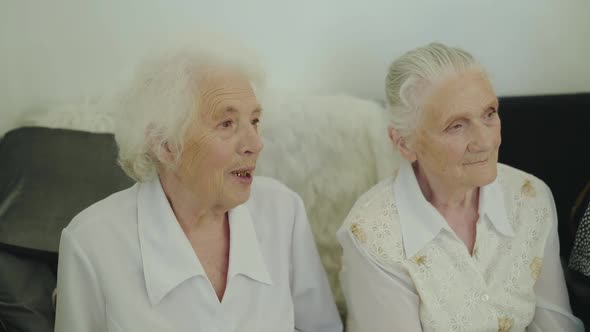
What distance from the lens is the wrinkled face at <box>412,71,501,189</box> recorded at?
157 cm

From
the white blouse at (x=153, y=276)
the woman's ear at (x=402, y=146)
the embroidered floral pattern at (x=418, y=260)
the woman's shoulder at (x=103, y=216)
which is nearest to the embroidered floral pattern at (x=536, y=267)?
the embroidered floral pattern at (x=418, y=260)

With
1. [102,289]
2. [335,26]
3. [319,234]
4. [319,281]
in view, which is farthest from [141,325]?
[335,26]

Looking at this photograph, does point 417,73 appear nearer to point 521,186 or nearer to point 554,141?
point 521,186

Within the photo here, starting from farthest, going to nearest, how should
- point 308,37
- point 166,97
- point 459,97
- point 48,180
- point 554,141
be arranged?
point 308,37, point 554,141, point 48,180, point 459,97, point 166,97

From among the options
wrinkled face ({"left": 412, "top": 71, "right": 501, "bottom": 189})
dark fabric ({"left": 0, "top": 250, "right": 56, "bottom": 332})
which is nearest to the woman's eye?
wrinkled face ({"left": 412, "top": 71, "right": 501, "bottom": 189})

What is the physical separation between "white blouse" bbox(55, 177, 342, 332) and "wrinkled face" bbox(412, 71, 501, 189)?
481 mm

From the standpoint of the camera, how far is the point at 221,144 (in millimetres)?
1478

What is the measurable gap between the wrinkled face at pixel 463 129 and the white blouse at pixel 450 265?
125 millimetres

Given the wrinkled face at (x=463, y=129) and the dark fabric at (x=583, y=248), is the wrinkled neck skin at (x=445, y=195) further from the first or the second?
the dark fabric at (x=583, y=248)

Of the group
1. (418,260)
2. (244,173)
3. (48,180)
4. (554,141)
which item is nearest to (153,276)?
(244,173)

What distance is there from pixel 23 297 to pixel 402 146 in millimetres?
1028

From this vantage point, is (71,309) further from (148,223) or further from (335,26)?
(335,26)

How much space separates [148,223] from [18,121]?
866 millimetres

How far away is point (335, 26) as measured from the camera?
2.21 metres
